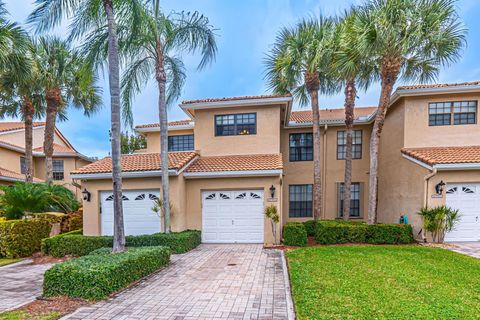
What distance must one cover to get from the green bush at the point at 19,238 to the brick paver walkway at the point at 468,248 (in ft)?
56.6

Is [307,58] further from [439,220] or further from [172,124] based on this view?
[172,124]

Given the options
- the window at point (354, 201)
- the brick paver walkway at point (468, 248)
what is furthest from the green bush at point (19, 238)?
the brick paver walkway at point (468, 248)

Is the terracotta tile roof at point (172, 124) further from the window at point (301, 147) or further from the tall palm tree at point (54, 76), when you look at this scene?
the window at point (301, 147)

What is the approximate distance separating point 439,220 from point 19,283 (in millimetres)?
15310

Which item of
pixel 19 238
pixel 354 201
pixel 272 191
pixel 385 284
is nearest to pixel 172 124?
pixel 272 191

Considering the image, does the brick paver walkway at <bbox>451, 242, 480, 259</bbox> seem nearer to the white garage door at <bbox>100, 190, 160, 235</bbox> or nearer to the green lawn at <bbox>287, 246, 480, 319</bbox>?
the green lawn at <bbox>287, 246, 480, 319</bbox>

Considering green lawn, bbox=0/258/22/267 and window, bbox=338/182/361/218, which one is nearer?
green lawn, bbox=0/258/22/267

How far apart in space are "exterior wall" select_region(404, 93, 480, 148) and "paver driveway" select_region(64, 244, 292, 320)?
987cm

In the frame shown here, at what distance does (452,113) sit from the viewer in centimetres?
1259

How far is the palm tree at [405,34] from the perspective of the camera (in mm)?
10000

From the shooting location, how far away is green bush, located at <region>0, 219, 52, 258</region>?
985 cm

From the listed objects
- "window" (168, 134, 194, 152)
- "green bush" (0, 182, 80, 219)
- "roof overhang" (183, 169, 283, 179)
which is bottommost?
"green bush" (0, 182, 80, 219)

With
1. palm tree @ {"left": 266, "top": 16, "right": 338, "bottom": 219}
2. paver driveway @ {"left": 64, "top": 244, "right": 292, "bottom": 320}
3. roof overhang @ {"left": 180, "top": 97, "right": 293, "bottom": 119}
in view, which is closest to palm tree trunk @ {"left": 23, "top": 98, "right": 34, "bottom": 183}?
roof overhang @ {"left": 180, "top": 97, "right": 293, "bottom": 119}

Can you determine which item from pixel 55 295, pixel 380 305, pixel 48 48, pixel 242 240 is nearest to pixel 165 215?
pixel 242 240
